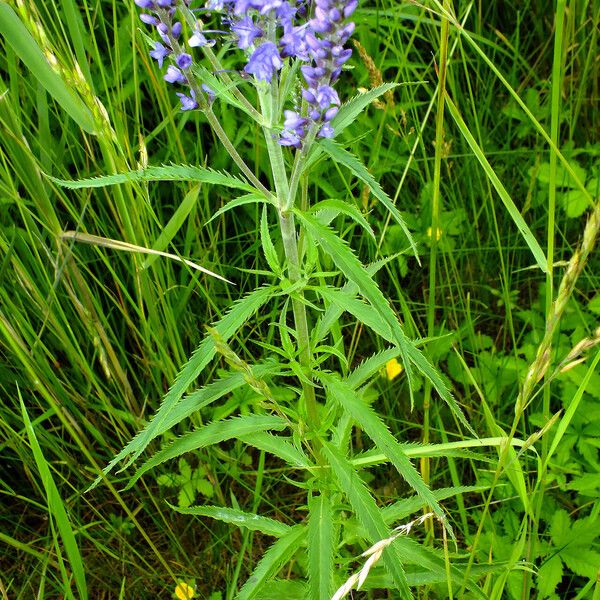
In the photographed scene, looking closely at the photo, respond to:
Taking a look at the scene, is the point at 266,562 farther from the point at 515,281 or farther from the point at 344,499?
the point at 515,281

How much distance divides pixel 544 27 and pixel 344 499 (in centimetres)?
233

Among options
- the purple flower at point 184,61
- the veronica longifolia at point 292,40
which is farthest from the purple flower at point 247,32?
the purple flower at point 184,61

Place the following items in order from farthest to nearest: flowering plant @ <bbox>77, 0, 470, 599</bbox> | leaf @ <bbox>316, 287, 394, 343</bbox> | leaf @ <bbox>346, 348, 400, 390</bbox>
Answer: leaf @ <bbox>346, 348, 400, 390</bbox>, leaf @ <bbox>316, 287, 394, 343</bbox>, flowering plant @ <bbox>77, 0, 470, 599</bbox>

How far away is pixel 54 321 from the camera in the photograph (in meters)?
2.18

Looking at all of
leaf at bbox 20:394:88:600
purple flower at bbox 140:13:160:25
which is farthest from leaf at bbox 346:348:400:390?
purple flower at bbox 140:13:160:25

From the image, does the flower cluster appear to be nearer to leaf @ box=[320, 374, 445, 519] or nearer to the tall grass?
the tall grass

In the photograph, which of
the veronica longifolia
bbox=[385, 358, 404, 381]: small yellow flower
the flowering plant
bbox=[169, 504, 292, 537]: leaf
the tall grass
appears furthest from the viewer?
bbox=[385, 358, 404, 381]: small yellow flower

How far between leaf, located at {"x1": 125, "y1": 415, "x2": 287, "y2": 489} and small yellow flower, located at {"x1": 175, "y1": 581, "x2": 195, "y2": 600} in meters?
0.59

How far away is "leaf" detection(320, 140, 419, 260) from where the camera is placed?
4.38 ft

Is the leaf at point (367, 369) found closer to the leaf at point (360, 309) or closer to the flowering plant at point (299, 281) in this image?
the flowering plant at point (299, 281)

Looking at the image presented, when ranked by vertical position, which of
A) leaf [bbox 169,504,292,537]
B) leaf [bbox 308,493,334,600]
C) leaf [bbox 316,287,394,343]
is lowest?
leaf [bbox 169,504,292,537]

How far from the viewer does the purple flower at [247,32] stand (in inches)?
51.9

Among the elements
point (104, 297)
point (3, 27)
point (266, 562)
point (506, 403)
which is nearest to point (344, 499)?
point (266, 562)

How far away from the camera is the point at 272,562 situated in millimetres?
1863
